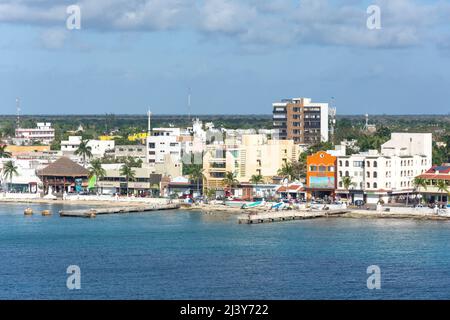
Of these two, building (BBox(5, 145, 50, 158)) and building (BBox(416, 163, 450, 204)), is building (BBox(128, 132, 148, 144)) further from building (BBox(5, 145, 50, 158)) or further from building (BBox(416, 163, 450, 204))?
building (BBox(416, 163, 450, 204))

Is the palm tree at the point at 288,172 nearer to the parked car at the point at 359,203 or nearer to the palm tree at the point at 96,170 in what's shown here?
the parked car at the point at 359,203

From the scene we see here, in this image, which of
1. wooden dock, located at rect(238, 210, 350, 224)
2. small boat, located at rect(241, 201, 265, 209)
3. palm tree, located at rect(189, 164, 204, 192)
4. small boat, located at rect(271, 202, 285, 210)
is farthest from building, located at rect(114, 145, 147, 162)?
wooden dock, located at rect(238, 210, 350, 224)

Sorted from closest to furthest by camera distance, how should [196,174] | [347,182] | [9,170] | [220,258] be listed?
1. [220,258]
2. [347,182]
3. [196,174]
4. [9,170]

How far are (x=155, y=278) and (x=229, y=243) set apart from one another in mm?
8885

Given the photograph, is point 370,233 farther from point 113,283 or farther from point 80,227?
point 113,283

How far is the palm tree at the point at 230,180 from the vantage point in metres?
55.4

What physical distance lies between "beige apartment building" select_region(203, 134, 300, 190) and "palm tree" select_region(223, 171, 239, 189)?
30 cm

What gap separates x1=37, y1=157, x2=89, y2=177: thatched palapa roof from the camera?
6153cm

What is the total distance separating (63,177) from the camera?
6181 cm

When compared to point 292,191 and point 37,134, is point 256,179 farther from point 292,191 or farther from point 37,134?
point 37,134

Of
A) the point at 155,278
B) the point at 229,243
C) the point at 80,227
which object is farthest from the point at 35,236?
the point at 155,278

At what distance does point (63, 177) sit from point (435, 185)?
22117 mm

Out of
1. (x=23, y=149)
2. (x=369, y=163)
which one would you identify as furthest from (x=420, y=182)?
(x=23, y=149)

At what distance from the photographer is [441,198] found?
50.5 m
